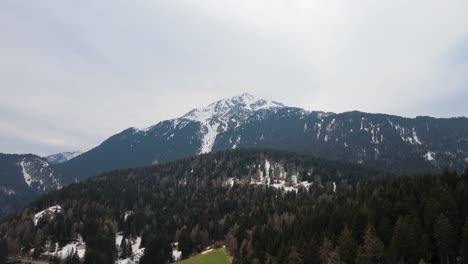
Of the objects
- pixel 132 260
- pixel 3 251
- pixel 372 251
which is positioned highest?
pixel 372 251

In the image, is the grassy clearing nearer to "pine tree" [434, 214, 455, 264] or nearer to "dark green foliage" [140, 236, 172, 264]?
"dark green foliage" [140, 236, 172, 264]

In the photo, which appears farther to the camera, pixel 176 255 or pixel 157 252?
pixel 176 255

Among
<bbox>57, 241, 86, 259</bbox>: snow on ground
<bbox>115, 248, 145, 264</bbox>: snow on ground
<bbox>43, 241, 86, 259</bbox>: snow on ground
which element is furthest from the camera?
<bbox>57, 241, 86, 259</bbox>: snow on ground

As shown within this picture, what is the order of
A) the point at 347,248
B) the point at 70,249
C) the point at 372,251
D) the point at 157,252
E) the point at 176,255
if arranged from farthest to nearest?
the point at 70,249, the point at 176,255, the point at 157,252, the point at 347,248, the point at 372,251

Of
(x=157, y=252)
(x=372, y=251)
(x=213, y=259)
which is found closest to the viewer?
(x=372, y=251)

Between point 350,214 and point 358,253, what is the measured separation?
1922 cm

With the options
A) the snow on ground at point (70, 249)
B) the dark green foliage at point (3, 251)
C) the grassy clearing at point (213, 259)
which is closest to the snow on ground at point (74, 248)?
the snow on ground at point (70, 249)

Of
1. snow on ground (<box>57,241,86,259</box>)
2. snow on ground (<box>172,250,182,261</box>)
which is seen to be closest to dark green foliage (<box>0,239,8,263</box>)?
snow on ground (<box>57,241,86,259</box>)

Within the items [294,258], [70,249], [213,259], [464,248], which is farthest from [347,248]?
[70,249]

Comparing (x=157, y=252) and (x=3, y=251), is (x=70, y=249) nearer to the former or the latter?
(x=3, y=251)

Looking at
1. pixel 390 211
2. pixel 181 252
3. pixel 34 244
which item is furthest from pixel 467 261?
pixel 34 244

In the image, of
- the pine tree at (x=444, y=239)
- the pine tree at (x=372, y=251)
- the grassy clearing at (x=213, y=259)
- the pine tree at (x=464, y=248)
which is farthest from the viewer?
the grassy clearing at (x=213, y=259)

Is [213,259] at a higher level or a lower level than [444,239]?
lower

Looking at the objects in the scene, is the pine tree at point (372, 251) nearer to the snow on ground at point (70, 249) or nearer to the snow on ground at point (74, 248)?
the snow on ground at point (70, 249)
